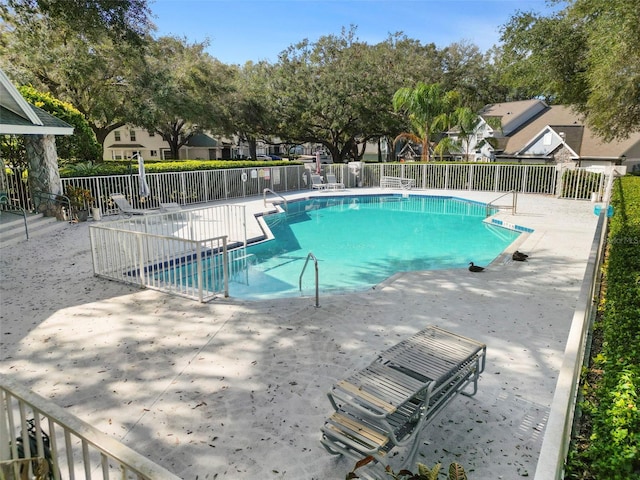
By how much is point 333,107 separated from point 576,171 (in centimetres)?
1570

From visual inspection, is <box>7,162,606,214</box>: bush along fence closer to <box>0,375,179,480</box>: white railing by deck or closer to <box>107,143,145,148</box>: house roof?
<box>0,375,179,480</box>: white railing by deck

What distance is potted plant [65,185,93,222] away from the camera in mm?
13102

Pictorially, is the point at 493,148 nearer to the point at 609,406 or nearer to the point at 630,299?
the point at 630,299

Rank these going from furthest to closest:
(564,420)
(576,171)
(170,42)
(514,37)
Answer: (170,42) < (576,171) < (514,37) < (564,420)

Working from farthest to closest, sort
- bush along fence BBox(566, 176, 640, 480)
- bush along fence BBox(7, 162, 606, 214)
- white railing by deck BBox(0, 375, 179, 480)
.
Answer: bush along fence BBox(7, 162, 606, 214), bush along fence BBox(566, 176, 640, 480), white railing by deck BBox(0, 375, 179, 480)

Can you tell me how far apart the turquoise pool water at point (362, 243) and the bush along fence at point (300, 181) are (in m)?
2.34

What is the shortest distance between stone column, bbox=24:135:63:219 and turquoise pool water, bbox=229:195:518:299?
6426mm

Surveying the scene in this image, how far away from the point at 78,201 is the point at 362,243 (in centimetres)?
874

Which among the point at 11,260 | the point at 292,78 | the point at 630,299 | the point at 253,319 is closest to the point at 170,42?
the point at 292,78

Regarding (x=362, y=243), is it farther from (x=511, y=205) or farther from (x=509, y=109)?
(x=509, y=109)

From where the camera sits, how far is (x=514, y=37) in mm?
15672

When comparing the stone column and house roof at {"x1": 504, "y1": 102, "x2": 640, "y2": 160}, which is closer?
the stone column

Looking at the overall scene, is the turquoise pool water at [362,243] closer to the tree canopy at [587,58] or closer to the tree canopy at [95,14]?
the tree canopy at [587,58]

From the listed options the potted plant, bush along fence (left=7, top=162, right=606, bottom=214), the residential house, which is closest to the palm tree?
bush along fence (left=7, top=162, right=606, bottom=214)
